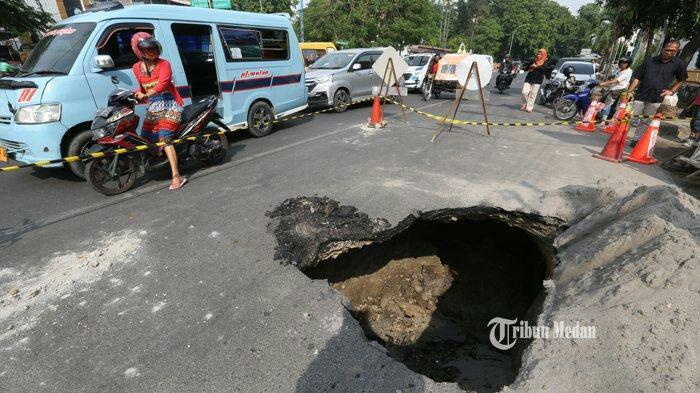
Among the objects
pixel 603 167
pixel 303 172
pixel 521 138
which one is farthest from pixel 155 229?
pixel 521 138

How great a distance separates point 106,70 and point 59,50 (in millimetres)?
657

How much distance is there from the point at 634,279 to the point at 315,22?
26964mm

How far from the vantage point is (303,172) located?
5180 mm

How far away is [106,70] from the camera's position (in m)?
4.61

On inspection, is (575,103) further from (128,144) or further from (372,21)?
(372,21)

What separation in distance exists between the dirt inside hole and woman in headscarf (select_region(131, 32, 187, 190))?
9.60 feet

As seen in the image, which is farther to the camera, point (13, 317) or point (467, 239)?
point (467, 239)

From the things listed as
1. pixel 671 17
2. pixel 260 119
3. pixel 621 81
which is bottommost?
pixel 260 119

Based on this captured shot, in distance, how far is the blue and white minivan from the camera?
4176 mm

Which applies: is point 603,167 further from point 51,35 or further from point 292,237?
point 51,35

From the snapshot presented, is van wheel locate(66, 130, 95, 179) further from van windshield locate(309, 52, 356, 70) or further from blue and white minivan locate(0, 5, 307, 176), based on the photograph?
van windshield locate(309, 52, 356, 70)

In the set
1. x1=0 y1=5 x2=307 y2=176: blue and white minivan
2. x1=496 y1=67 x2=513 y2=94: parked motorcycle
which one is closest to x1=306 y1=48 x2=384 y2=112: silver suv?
x1=0 y1=5 x2=307 y2=176: blue and white minivan

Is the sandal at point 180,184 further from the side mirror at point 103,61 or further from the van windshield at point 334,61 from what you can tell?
the van windshield at point 334,61

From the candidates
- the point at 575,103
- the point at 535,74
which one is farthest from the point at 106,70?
the point at 535,74
